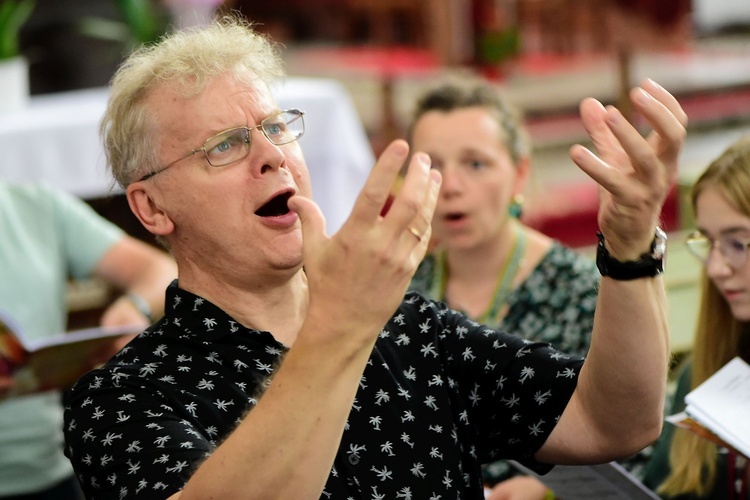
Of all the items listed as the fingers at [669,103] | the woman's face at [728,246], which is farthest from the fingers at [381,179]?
the woman's face at [728,246]

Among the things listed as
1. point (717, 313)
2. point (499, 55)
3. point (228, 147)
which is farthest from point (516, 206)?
point (499, 55)

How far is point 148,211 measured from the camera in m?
1.57

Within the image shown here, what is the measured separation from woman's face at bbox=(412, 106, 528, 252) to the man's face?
106 cm

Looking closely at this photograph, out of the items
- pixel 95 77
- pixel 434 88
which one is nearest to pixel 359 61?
pixel 95 77

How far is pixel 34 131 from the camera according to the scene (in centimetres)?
359

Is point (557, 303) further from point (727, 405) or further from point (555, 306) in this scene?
point (727, 405)

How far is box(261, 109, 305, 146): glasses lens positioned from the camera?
1533mm

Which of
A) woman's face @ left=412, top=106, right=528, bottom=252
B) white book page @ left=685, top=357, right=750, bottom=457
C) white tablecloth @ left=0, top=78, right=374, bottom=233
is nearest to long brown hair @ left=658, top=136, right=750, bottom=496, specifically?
white book page @ left=685, top=357, right=750, bottom=457

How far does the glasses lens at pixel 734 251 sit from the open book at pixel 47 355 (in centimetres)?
125

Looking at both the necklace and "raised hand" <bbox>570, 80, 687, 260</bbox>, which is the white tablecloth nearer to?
the necklace

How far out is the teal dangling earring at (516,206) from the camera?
2.66 metres

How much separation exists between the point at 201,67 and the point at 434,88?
1.34 meters

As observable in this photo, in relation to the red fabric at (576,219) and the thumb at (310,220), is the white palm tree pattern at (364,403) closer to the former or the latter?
the thumb at (310,220)

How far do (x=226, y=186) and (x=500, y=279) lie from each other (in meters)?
1.20
